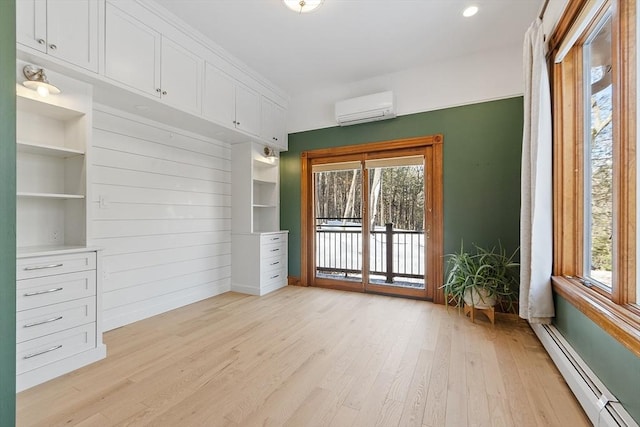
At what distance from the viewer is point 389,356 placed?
82.2 inches

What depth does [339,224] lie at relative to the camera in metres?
4.11

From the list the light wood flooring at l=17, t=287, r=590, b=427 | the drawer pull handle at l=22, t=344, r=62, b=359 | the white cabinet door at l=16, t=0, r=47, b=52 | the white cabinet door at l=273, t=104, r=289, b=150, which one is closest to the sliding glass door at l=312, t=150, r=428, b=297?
the white cabinet door at l=273, t=104, r=289, b=150

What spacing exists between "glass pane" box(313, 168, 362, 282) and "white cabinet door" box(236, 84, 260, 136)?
3.82ft

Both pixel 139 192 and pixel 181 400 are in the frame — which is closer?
pixel 181 400

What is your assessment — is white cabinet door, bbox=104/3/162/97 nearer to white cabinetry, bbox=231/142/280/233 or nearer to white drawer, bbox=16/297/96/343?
white cabinetry, bbox=231/142/280/233

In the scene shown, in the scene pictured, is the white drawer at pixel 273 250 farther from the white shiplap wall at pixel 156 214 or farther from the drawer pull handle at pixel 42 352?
the drawer pull handle at pixel 42 352

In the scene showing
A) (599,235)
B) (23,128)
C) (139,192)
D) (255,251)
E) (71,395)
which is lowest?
(71,395)

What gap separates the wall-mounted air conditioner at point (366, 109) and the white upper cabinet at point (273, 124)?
0.92 metres

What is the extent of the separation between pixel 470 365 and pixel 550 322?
81 centimetres

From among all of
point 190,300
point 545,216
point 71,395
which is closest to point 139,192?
point 190,300

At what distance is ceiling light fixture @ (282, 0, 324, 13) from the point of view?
2.22m

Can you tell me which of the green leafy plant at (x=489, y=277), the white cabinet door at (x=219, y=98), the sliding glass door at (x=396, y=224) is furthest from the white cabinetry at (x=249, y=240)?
the green leafy plant at (x=489, y=277)

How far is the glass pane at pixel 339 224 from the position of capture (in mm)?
4004

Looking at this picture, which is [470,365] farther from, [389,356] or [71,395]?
[71,395]
